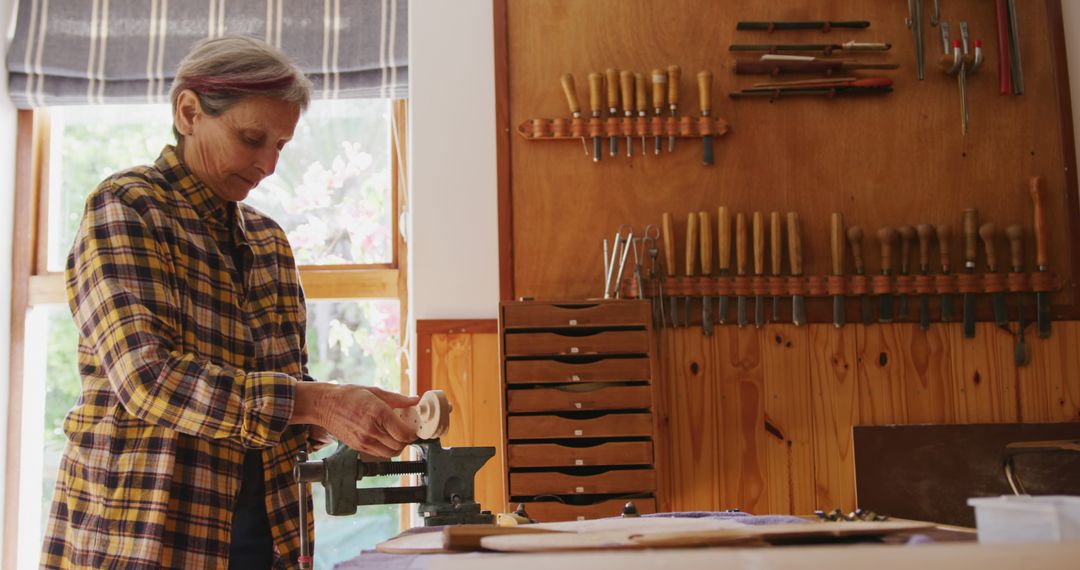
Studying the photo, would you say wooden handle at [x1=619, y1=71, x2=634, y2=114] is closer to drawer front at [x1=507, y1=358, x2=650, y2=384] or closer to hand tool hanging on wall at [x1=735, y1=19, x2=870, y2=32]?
hand tool hanging on wall at [x1=735, y1=19, x2=870, y2=32]

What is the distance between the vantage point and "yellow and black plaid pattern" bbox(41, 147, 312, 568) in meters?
1.51

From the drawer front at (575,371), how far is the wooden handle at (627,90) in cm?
90

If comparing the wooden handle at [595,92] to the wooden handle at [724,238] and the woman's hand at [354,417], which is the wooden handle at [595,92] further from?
the woman's hand at [354,417]

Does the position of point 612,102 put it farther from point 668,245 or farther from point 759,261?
point 759,261

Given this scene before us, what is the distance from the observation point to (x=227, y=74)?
5.91 ft

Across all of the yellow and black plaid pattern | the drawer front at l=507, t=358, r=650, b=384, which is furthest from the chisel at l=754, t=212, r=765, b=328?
the yellow and black plaid pattern

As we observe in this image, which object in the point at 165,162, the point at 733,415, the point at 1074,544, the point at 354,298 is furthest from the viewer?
the point at 354,298

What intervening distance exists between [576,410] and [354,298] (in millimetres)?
1019

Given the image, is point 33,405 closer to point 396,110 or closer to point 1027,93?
point 396,110

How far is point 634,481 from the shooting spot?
2.95m

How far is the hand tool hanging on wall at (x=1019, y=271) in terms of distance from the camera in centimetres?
326

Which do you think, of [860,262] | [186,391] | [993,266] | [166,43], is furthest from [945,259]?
[166,43]

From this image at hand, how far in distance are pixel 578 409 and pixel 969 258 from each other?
143 cm

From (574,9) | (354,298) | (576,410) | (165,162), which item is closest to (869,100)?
(574,9)
